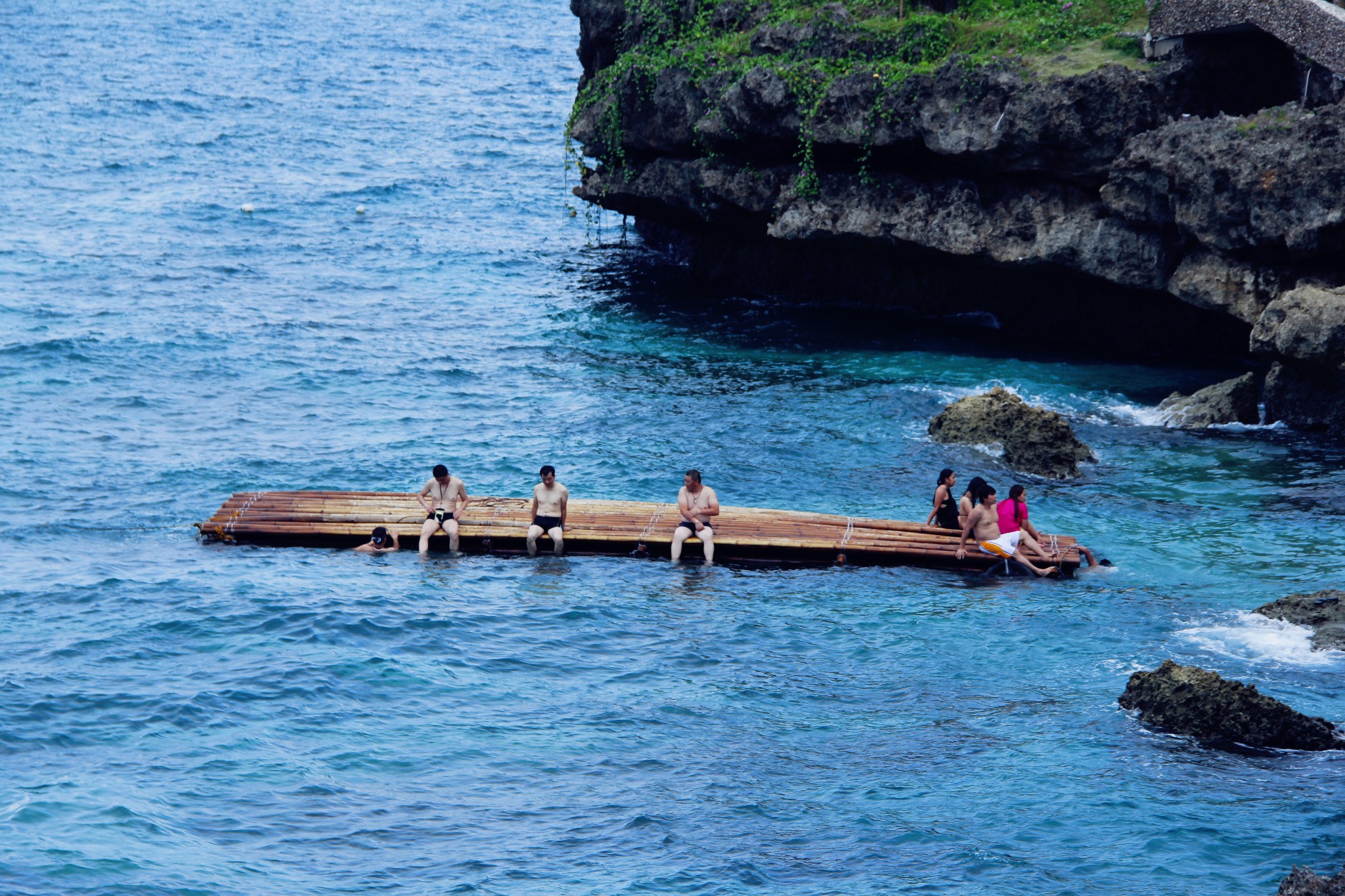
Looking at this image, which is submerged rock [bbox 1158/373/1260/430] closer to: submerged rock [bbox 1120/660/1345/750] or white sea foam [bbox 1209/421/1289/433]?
white sea foam [bbox 1209/421/1289/433]

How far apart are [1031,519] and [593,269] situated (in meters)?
22.2

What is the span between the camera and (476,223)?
159 ft

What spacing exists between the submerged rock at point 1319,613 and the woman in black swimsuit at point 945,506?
4.76 metres

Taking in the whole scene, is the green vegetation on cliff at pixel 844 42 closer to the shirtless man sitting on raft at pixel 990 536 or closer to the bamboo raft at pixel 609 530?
the shirtless man sitting on raft at pixel 990 536

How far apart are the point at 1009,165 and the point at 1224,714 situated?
17538 mm

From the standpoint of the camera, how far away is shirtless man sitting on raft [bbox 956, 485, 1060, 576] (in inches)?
798

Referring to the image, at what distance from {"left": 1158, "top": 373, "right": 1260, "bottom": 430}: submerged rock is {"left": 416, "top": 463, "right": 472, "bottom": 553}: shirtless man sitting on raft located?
557 inches

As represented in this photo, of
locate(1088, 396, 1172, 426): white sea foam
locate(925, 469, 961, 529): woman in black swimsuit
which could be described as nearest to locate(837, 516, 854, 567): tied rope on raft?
locate(925, 469, 961, 529): woman in black swimsuit

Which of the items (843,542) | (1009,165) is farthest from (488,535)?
(1009,165)

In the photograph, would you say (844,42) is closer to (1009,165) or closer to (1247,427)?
(1009,165)

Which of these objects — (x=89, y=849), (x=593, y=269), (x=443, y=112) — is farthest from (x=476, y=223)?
(x=89, y=849)

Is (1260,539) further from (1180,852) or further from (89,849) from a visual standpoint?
(89,849)

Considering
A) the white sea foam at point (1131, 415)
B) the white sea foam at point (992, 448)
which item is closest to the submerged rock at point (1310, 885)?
the white sea foam at point (992, 448)

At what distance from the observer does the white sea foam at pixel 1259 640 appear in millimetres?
17016
